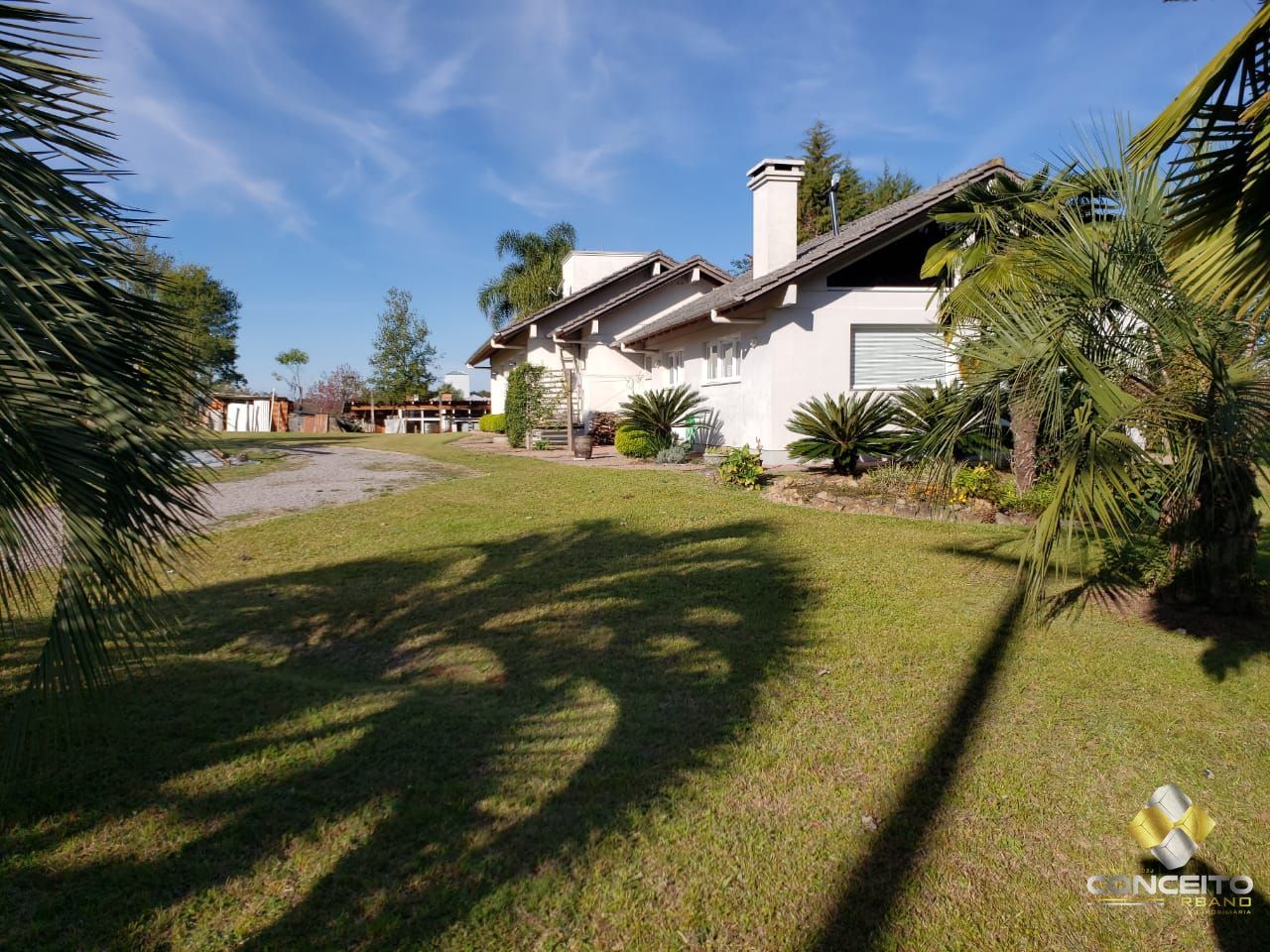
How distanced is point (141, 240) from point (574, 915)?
3201 millimetres

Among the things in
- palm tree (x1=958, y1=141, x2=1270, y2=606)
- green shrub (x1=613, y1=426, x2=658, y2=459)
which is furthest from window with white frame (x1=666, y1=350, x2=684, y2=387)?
palm tree (x1=958, y1=141, x2=1270, y2=606)

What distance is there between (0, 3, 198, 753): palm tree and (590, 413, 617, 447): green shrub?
65.2 ft

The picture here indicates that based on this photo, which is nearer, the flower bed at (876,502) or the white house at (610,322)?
the flower bed at (876,502)

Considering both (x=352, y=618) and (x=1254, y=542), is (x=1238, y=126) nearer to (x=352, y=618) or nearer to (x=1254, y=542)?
(x=1254, y=542)

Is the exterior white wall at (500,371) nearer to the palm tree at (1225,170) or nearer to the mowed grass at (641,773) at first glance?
the mowed grass at (641,773)

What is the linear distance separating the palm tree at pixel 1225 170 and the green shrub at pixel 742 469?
364 inches

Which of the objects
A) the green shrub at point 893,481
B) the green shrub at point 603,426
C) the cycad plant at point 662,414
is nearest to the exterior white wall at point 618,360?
the green shrub at point 603,426

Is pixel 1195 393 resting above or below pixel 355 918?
above

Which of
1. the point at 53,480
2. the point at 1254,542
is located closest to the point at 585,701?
the point at 53,480

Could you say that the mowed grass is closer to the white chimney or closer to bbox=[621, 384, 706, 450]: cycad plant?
bbox=[621, 384, 706, 450]: cycad plant

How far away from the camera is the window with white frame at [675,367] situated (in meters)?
21.7

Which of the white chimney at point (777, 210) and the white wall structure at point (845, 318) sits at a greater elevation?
the white chimney at point (777, 210)

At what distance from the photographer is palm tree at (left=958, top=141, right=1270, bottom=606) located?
5496 mm

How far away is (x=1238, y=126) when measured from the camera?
3.36 metres
